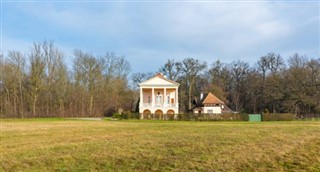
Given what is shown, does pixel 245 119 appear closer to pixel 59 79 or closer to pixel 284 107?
pixel 284 107

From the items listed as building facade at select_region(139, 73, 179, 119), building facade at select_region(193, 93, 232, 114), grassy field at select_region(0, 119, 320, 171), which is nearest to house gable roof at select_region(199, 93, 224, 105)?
building facade at select_region(193, 93, 232, 114)

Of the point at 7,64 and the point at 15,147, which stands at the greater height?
the point at 7,64

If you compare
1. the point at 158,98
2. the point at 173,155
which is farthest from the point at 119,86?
the point at 173,155

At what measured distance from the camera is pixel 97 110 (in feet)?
213

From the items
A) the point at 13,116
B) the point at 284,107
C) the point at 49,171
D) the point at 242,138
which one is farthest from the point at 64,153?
the point at 284,107

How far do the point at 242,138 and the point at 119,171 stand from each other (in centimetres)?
620

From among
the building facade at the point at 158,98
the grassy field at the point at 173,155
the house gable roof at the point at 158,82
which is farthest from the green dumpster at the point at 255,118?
the grassy field at the point at 173,155

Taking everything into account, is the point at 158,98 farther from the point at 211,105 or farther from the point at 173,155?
the point at 173,155

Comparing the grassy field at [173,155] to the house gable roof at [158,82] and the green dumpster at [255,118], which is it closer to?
the green dumpster at [255,118]

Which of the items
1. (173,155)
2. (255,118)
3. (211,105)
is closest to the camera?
(173,155)

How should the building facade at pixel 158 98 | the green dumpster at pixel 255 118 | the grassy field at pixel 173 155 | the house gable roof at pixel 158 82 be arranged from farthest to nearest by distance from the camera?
the house gable roof at pixel 158 82
the building facade at pixel 158 98
the green dumpster at pixel 255 118
the grassy field at pixel 173 155

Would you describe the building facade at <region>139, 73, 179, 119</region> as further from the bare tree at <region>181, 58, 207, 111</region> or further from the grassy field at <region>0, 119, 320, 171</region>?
the grassy field at <region>0, 119, 320, 171</region>

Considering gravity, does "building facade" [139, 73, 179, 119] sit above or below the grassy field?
above

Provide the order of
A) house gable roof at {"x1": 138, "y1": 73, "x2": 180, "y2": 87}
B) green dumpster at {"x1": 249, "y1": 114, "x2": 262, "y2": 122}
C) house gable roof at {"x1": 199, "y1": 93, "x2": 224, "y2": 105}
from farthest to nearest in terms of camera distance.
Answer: house gable roof at {"x1": 199, "y1": 93, "x2": 224, "y2": 105}, house gable roof at {"x1": 138, "y1": 73, "x2": 180, "y2": 87}, green dumpster at {"x1": 249, "y1": 114, "x2": 262, "y2": 122}
